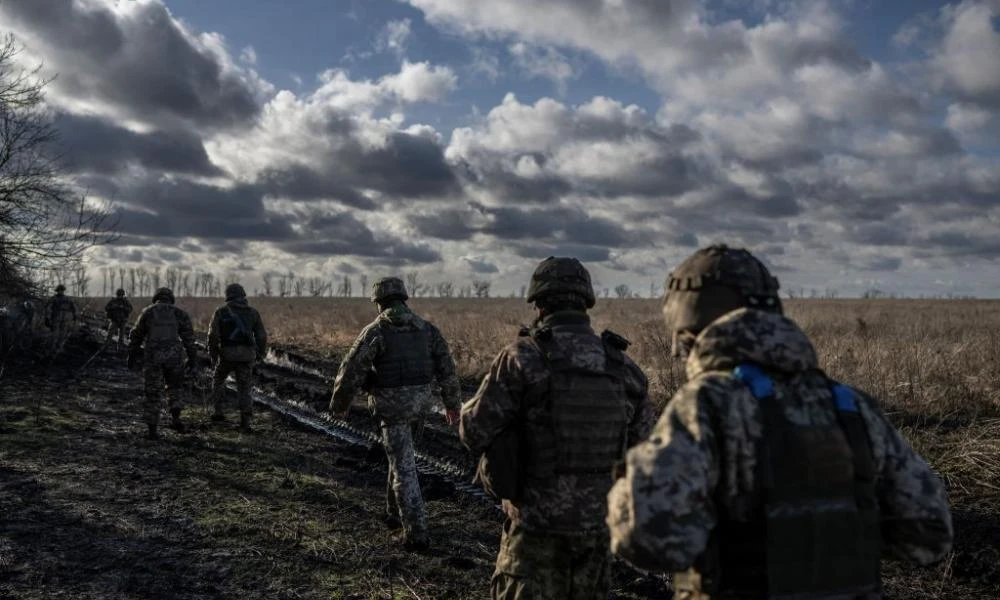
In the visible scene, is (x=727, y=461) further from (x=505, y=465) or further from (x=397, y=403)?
(x=397, y=403)

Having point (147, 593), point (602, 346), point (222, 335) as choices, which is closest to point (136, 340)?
point (222, 335)

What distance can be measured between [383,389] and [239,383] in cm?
589

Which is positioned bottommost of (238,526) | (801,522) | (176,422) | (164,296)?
(238,526)

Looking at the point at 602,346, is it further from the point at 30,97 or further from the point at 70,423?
the point at 30,97

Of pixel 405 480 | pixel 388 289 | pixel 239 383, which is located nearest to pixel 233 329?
pixel 239 383

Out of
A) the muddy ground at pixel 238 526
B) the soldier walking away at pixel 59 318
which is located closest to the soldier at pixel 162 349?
the muddy ground at pixel 238 526

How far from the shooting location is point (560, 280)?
386cm

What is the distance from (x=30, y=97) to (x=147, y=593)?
19.0 m

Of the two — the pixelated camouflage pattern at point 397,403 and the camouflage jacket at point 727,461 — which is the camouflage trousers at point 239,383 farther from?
the camouflage jacket at point 727,461

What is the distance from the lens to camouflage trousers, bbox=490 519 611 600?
351cm

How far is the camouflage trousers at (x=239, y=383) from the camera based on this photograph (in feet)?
37.0

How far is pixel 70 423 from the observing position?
1162 centimetres

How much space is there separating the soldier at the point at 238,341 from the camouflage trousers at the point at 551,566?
28.2 ft

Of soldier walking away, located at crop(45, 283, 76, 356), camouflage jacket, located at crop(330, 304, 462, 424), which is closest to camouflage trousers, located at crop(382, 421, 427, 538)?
camouflage jacket, located at crop(330, 304, 462, 424)
